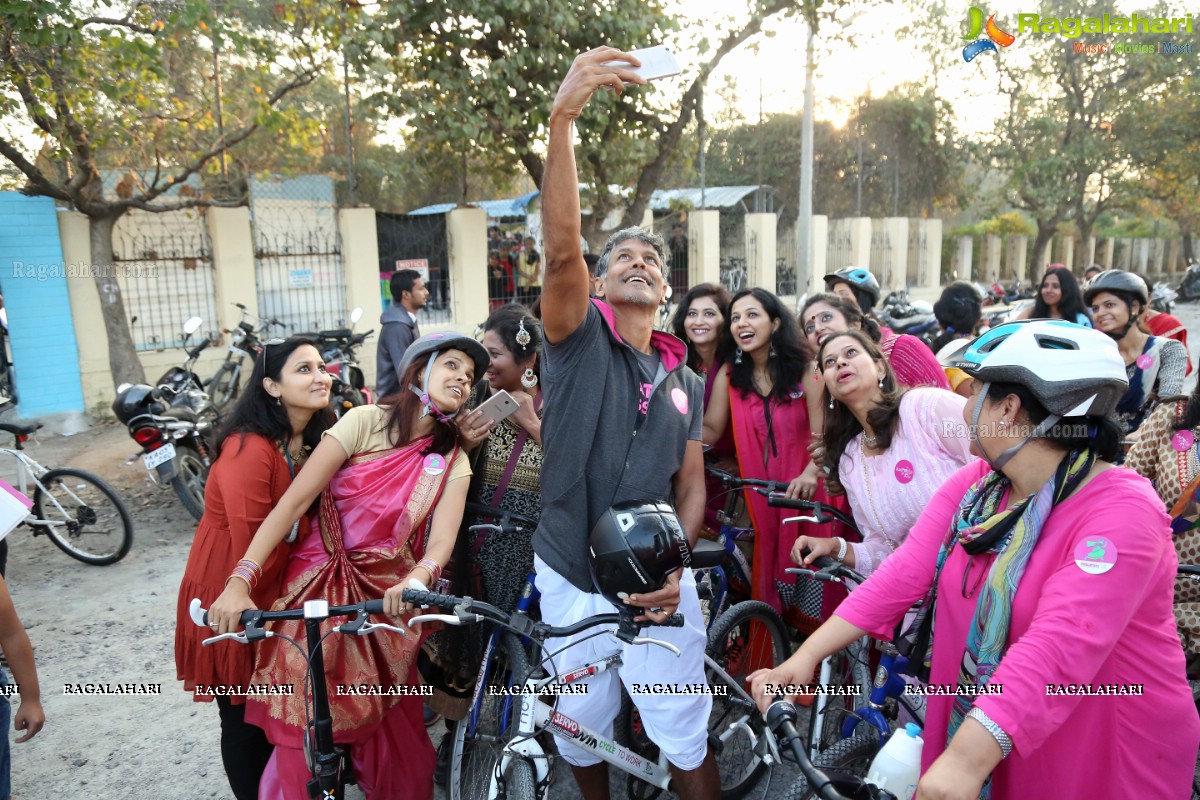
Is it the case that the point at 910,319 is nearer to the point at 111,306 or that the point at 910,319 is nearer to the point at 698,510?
the point at 698,510

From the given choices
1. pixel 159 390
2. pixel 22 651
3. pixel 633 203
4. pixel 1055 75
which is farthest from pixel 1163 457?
pixel 1055 75

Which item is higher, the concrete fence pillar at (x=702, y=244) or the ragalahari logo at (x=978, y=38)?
the ragalahari logo at (x=978, y=38)

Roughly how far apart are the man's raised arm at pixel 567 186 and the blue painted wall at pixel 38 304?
839 centimetres

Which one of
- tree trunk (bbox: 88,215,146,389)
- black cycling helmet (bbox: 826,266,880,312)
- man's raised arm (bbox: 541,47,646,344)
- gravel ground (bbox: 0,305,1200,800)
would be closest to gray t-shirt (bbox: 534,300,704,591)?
man's raised arm (bbox: 541,47,646,344)

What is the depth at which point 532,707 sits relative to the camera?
2.28 metres

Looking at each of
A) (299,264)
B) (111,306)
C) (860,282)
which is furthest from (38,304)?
(860,282)

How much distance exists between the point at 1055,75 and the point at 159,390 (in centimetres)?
2080

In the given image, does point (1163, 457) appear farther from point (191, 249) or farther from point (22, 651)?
point (191, 249)

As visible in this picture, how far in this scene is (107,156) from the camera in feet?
35.9

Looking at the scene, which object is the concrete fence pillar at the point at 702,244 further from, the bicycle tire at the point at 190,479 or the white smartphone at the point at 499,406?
the white smartphone at the point at 499,406

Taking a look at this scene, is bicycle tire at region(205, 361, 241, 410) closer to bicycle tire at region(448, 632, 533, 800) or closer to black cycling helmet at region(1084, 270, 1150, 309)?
bicycle tire at region(448, 632, 533, 800)

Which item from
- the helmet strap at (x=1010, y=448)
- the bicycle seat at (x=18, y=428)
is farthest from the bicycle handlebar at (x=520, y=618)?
the bicycle seat at (x=18, y=428)

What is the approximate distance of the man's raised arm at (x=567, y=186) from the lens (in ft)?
6.25

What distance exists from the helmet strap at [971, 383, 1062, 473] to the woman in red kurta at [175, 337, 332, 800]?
79.0 inches
